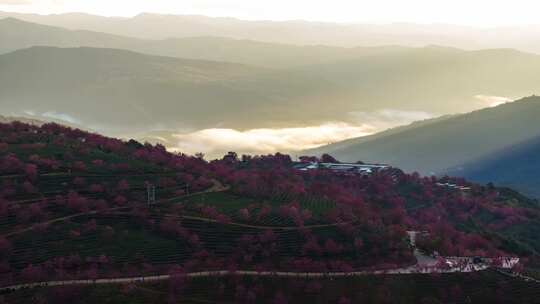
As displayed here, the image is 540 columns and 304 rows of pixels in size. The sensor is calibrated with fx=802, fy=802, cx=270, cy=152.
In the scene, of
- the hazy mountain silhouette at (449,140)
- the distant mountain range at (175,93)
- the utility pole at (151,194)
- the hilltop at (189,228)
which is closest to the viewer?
the hilltop at (189,228)

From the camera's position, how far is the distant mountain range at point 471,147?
8544cm

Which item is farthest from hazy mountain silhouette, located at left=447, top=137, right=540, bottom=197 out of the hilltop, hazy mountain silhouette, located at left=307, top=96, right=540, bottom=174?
the hilltop

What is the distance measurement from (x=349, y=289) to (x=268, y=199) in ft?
38.6

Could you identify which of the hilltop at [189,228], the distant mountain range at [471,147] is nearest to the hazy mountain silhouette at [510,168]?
the distant mountain range at [471,147]

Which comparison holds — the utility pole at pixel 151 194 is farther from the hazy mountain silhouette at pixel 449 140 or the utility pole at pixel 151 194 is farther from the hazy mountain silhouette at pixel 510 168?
the hazy mountain silhouette at pixel 449 140

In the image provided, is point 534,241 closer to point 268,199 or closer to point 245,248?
point 268,199

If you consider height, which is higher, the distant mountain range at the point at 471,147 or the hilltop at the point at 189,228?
the distant mountain range at the point at 471,147

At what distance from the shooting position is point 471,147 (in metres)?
97.6

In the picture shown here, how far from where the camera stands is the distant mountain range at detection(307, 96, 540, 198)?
85.4 meters

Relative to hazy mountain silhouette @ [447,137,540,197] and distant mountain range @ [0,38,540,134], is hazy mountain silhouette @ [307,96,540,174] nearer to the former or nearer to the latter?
hazy mountain silhouette @ [447,137,540,197]

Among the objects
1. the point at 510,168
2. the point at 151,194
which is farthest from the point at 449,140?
the point at 151,194

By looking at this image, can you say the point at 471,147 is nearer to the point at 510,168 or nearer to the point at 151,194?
the point at 510,168

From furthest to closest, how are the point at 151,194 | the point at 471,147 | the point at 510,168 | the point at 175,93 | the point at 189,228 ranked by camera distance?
the point at 175,93 < the point at 471,147 < the point at 510,168 < the point at 151,194 < the point at 189,228

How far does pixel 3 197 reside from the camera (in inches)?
1550
